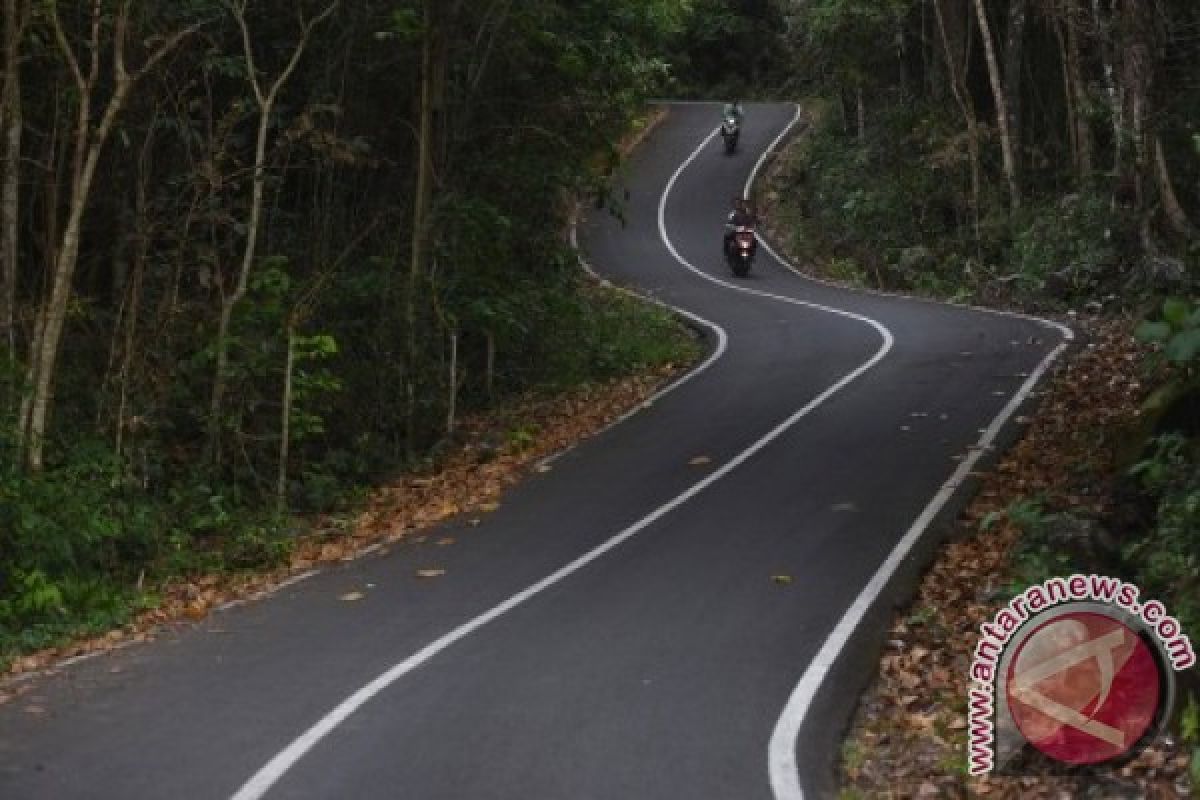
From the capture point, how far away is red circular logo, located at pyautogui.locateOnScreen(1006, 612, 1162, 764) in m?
7.36

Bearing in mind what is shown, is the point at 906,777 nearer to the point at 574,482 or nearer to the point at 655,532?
the point at 655,532

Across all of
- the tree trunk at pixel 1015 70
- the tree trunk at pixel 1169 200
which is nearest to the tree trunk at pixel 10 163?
the tree trunk at pixel 1169 200

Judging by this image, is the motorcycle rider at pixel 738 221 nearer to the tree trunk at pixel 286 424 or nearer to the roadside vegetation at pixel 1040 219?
the roadside vegetation at pixel 1040 219

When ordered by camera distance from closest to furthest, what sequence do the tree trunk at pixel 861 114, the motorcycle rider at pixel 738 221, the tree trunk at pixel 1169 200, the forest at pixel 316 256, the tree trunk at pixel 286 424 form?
the forest at pixel 316 256
the tree trunk at pixel 286 424
the tree trunk at pixel 1169 200
the motorcycle rider at pixel 738 221
the tree trunk at pixel 861 114

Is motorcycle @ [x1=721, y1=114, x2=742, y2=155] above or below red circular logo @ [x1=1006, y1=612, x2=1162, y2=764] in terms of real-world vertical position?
above

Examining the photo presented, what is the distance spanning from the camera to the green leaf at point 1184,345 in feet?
27.0

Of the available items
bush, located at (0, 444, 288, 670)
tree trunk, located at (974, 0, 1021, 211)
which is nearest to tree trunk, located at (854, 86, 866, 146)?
tree trunk, located at (974, 0, 1021, 211)

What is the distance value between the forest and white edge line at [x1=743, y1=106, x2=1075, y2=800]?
204 centimetres

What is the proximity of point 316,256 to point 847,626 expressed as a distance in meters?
12.3

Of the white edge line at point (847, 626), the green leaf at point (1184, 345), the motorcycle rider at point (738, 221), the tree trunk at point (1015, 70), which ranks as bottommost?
the white edge line at point (847, 626)

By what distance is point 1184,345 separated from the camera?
829cm

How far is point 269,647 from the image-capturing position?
10.8m

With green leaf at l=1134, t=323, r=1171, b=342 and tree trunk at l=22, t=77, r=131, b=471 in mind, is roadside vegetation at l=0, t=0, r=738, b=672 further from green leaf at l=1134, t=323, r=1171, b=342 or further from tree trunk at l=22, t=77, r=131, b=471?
green leaf at l=1134, t=323, r=1171, b=342

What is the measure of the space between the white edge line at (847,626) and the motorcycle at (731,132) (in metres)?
32.0
